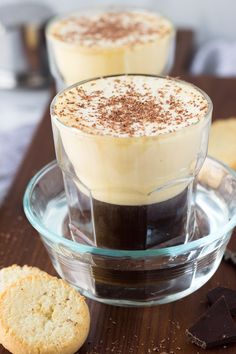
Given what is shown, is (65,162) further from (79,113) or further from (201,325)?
(201,325)

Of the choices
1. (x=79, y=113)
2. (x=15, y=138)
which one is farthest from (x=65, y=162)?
(x=15, y=138)

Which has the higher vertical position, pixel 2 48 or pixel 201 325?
pixel 201 325

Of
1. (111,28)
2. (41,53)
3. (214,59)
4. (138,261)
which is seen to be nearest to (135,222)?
(138,261)

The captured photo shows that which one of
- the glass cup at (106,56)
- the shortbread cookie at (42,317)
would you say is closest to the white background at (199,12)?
the glass cup at (106,56)

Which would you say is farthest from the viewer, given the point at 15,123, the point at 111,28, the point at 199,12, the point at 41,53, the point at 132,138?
the point at 199,12

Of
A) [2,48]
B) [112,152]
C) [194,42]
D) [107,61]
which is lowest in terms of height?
[194,42]

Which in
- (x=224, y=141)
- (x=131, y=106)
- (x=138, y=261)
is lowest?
(x=224, y=141)

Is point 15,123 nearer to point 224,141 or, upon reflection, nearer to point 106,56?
point 106,56
